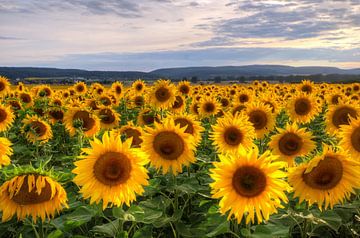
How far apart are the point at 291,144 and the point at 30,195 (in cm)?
412

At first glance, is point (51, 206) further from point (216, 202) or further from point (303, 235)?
point (303, 235)

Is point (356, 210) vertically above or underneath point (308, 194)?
underneath

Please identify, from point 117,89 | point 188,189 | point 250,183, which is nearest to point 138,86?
point 117,89

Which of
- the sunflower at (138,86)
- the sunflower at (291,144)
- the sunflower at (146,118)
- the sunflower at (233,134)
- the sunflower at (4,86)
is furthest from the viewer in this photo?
the sunflower at (4,86)

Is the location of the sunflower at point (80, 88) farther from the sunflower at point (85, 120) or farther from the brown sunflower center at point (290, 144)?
the brown sunflower center at point (290, 144)

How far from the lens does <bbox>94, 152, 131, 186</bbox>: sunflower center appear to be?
4.45 m

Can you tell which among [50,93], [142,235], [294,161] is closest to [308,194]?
[142,235]

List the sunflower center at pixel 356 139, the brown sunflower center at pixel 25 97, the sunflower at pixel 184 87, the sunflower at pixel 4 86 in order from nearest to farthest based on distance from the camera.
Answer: the sunflower center at pixel 356 139, the brown sunflower center at pixel 25 97, the sunflower at pixel 184 87, the sunflower at pixel 4 86

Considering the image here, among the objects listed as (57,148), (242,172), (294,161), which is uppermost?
(242,172)

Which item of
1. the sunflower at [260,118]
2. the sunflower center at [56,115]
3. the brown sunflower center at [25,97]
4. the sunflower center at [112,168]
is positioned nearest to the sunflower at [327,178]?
the sunflower center at [112,168]

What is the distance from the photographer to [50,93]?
16125 millimetres

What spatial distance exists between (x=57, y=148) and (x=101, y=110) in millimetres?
1980

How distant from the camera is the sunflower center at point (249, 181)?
156 inches

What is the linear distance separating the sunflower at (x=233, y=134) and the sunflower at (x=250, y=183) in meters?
2.84
